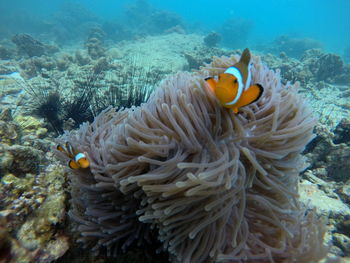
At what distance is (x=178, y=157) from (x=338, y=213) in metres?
3.12

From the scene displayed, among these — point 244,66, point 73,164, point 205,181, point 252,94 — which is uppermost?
point 244,66

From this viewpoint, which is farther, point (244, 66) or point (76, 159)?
point (76, 159)

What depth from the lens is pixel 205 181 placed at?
1.56m

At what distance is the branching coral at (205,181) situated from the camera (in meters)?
1.75

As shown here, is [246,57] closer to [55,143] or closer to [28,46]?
[55,143]

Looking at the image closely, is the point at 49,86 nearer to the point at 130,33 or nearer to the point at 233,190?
the point at 233,190

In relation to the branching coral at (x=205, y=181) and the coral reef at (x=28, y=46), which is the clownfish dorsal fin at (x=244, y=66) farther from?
the coral reef at (x=28, y=46)

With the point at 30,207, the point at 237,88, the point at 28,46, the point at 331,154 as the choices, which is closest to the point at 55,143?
the point at 30,207

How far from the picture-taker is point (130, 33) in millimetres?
29125

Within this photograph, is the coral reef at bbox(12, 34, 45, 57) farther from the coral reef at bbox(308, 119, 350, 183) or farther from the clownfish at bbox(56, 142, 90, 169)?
the coral reef at bbox(308, 119, 350, 183)

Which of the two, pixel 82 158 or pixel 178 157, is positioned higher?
pixel 178 157

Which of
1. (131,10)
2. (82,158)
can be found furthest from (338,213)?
(131,10)

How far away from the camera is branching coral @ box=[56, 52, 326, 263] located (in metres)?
1.75

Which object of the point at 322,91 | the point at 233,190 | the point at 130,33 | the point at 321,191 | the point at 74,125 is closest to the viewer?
the point at 233,190
